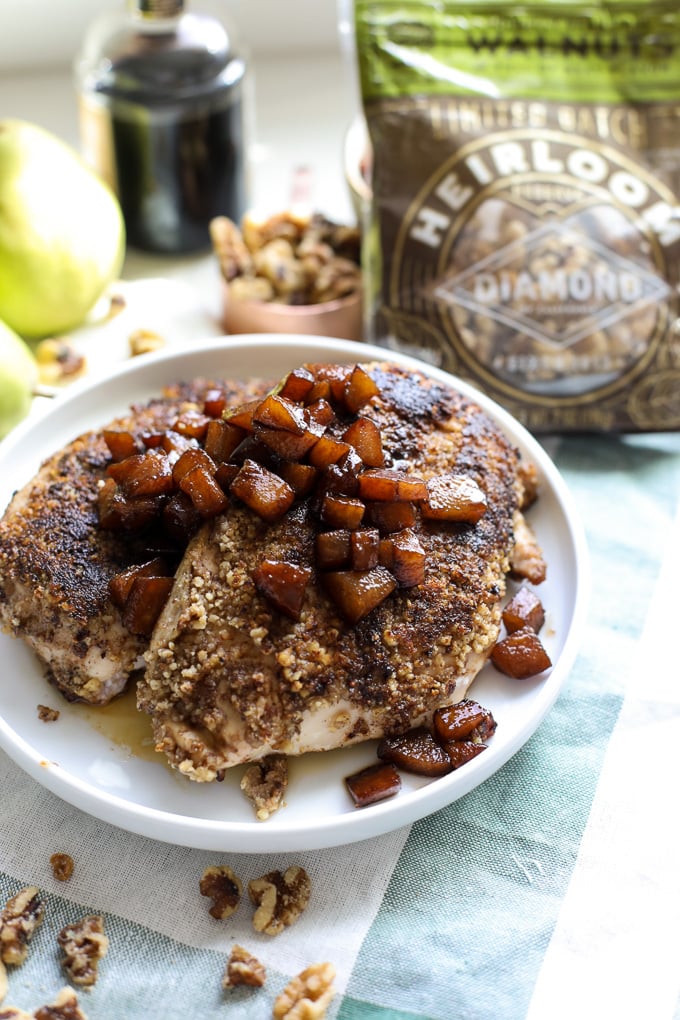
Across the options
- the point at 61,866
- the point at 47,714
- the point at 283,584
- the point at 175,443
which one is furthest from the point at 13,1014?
the point at 175,443

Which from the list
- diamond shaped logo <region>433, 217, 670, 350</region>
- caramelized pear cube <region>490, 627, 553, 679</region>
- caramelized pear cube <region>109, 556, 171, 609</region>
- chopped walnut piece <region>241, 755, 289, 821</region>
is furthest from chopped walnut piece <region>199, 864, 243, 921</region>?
diamond shaped logo <region>433, 217, 670, 350</region>

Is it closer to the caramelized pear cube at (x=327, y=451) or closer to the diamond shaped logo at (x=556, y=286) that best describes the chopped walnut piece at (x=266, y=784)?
the caramelized pear cube at (x=327, y=451)

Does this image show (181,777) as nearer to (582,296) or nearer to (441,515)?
(441,515)

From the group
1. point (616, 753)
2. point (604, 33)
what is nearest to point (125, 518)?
point (616, 753)

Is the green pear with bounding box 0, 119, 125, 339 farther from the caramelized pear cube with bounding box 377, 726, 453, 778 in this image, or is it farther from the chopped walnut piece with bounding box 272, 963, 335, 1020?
the chopped walnut piece with bounding box 272, 963, 335, 1020

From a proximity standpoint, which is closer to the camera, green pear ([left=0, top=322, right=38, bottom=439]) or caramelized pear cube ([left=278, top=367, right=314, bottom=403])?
caramelized pear cube ([left=278, top=367, right=314, bottom=403])

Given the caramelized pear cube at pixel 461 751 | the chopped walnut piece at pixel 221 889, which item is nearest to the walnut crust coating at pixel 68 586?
the chopped walnut piece at pixel 221 889
